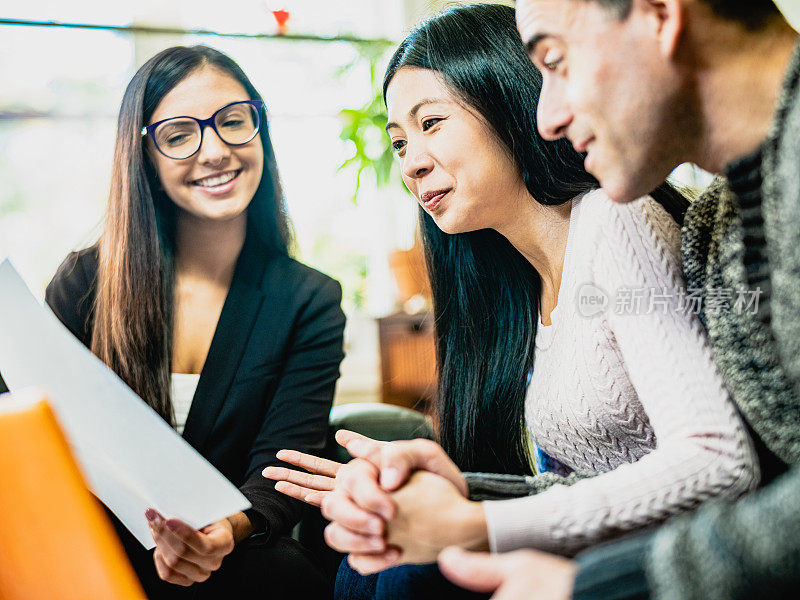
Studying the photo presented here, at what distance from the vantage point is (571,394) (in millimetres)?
1004

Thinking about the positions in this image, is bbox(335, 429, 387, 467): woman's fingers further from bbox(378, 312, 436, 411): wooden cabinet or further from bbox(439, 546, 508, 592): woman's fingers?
bbox(378, 312, 436, 411): wooden cabinet

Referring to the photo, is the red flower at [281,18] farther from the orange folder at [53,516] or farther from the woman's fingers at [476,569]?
the woman's fingers at [476,569]

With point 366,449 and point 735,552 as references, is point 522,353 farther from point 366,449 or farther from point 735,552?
point 735,552

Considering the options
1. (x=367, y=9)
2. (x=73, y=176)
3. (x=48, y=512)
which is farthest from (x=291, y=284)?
(x=367, y=9)

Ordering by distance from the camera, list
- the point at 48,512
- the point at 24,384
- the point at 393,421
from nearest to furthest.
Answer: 1. the point at 48,512
2. the point at 24,384
3. the point at 393,421

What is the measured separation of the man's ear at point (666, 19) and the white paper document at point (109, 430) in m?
0.63

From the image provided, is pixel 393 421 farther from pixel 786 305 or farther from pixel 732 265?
pixel 786 305

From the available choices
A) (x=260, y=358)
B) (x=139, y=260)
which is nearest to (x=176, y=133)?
(x=139, y=260)

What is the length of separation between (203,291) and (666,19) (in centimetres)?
110

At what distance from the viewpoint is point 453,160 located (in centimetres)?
109

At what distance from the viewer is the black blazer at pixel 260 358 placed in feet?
4.52

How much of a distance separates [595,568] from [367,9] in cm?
431

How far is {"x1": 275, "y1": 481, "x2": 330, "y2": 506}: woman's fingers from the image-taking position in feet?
3.18

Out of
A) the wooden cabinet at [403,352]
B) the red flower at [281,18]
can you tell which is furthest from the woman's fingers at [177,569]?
the red flower at [281,18]
